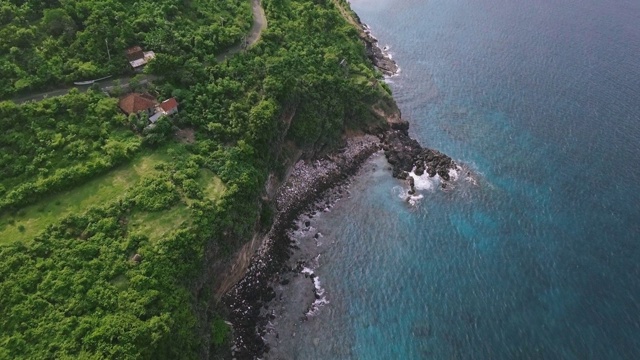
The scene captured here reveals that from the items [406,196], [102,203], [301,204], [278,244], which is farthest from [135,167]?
[406,196]

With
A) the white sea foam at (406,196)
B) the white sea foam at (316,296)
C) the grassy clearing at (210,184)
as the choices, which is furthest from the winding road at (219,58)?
the white sea foam at (316,296)

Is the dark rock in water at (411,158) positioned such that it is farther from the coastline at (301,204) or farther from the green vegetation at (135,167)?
the green vegetation at (135,167)

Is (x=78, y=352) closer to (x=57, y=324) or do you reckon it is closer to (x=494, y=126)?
(x=57, y=324)

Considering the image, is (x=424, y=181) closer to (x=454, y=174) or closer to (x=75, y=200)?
(x=454, y=174)

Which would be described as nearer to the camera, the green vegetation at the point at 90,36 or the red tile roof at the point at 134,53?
the green vegetation at the point at 90,36

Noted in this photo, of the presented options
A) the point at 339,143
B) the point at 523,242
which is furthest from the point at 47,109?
the point at 523,242

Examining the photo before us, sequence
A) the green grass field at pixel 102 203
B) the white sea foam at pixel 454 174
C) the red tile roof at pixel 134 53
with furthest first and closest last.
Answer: the white sea foam at pixel 454 174 → the red tile roof at pixel 134 53 → the green grass field at pixel 102 203

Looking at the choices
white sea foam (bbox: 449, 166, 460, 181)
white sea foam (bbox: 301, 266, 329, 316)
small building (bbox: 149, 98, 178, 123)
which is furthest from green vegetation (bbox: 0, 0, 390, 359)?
white sea foam (bbox: 449, 166, 460, 181)
